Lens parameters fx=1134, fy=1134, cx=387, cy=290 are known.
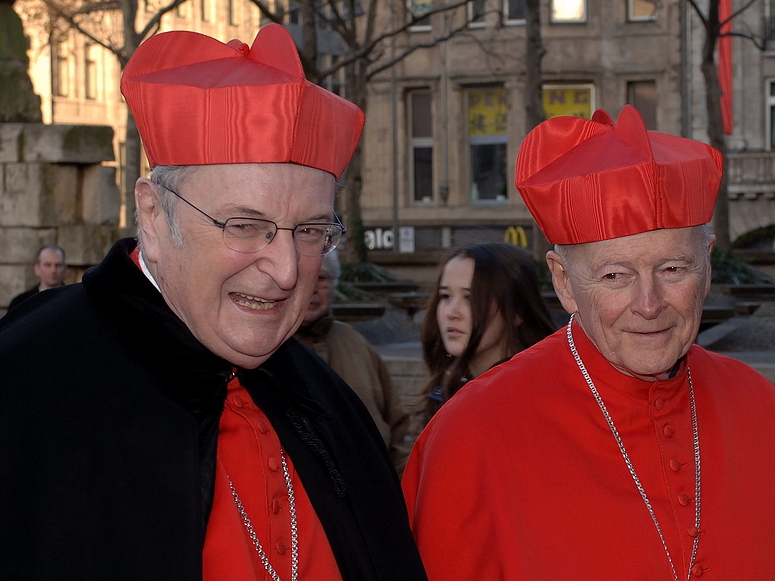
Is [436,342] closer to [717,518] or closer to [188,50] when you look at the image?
[717,518]

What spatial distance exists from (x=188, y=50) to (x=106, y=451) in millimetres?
861

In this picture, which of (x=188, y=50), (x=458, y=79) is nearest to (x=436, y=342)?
(x=188, y=50)

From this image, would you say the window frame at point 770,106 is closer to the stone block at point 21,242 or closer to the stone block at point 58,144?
the stone block at point 58,144

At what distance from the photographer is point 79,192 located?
465 inches

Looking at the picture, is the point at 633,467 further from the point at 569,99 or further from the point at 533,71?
the point at 569,99

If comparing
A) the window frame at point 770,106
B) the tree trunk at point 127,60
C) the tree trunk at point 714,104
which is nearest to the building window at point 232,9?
the window frame at point 770,106

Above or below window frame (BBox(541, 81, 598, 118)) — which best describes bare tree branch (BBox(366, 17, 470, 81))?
below

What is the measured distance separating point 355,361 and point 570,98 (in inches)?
989

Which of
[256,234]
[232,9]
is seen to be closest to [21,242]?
[256,234]

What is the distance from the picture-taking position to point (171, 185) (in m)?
2.36

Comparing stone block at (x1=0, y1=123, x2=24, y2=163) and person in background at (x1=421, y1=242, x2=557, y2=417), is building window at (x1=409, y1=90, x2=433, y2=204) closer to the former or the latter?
stone block at (x1=0, y1=123, x2=24, y2=163)

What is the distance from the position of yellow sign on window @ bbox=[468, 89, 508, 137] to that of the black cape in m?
27.3

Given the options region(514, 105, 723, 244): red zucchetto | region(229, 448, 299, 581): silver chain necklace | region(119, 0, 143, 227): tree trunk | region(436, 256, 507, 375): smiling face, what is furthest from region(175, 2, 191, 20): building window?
region(229, 448, 299, 581): silver chain necklace

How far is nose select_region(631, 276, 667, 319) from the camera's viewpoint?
2.77 metres
